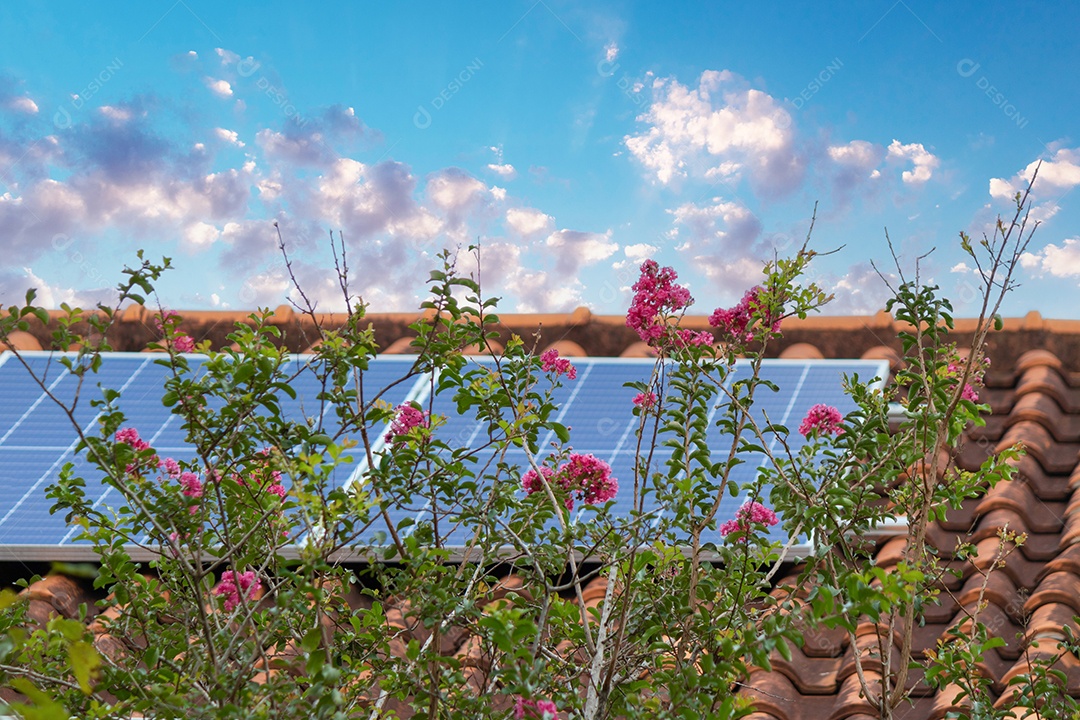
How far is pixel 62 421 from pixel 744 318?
4824 mm

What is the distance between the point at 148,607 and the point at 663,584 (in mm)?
1722

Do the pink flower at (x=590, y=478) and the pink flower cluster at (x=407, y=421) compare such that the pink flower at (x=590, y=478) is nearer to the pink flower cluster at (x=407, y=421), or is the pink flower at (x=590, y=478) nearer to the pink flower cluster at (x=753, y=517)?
the pink flower cluster at (x=753, y=517)

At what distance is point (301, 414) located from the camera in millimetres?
6199

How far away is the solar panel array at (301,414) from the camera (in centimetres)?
572

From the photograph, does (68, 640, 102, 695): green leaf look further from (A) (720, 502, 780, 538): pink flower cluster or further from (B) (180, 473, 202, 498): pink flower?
(A) (720, 502, 780, 538): pink flower cluster

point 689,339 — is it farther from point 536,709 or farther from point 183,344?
point 183,344

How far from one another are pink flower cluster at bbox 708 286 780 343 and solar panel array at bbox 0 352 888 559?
1677 millimetres

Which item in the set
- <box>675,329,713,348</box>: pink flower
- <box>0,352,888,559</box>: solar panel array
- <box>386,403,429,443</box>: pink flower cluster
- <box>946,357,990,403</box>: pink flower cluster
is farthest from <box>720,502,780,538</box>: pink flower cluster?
<box>0,352,888,559</box>: solar panel array

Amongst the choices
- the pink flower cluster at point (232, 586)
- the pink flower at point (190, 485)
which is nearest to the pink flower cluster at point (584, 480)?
the pink flower cluster at point (232, 586)

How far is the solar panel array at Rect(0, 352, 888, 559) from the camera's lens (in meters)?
5.72

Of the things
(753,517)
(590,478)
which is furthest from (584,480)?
(753,517)

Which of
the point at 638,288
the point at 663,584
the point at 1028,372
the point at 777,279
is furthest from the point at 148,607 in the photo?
the point at 1028,372

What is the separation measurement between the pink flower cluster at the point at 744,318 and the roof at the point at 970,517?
89 cm

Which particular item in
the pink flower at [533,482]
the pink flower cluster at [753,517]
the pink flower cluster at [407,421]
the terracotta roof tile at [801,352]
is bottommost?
the pink flower cluster at [753,517]
